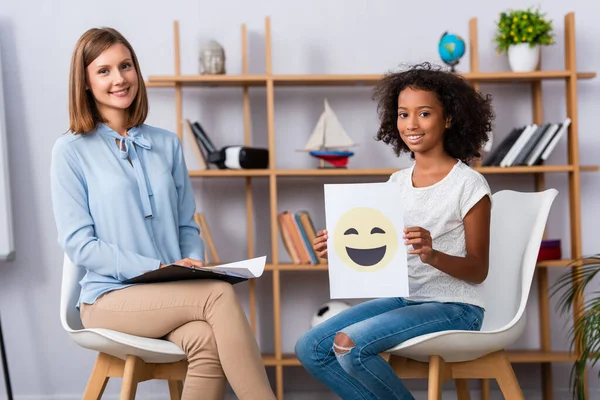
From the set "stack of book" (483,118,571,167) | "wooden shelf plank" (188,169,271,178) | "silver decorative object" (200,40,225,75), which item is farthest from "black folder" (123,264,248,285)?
"stack of book" (483,118,571,167)

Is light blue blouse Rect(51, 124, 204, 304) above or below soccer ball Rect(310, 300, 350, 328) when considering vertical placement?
above

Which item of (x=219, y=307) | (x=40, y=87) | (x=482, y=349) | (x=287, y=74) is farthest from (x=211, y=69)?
(x=482, y=349)

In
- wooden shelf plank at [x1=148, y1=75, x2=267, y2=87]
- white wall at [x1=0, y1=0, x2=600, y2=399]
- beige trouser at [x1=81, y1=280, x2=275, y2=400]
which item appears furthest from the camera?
white wall at [x1=0, y1=0, x2=600, y2=399]

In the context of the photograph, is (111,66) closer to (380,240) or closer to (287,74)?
(380,240)

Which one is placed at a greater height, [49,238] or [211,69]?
[211,69]

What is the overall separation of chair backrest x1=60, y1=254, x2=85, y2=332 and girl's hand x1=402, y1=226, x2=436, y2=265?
94cm

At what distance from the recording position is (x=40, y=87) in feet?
10.3

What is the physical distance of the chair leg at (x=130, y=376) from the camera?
72.3 inches

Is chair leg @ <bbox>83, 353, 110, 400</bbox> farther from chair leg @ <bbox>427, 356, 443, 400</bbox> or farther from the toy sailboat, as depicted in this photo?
the toy sailboat

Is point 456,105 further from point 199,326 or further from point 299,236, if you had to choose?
point 299,236

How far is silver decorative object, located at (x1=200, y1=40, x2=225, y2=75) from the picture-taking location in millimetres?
2924

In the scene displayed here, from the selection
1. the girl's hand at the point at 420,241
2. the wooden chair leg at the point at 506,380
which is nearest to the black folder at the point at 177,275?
the girl's hand at the point at 420,241

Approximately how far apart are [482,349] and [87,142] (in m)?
1.17

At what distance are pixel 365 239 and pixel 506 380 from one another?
20.4 inches
